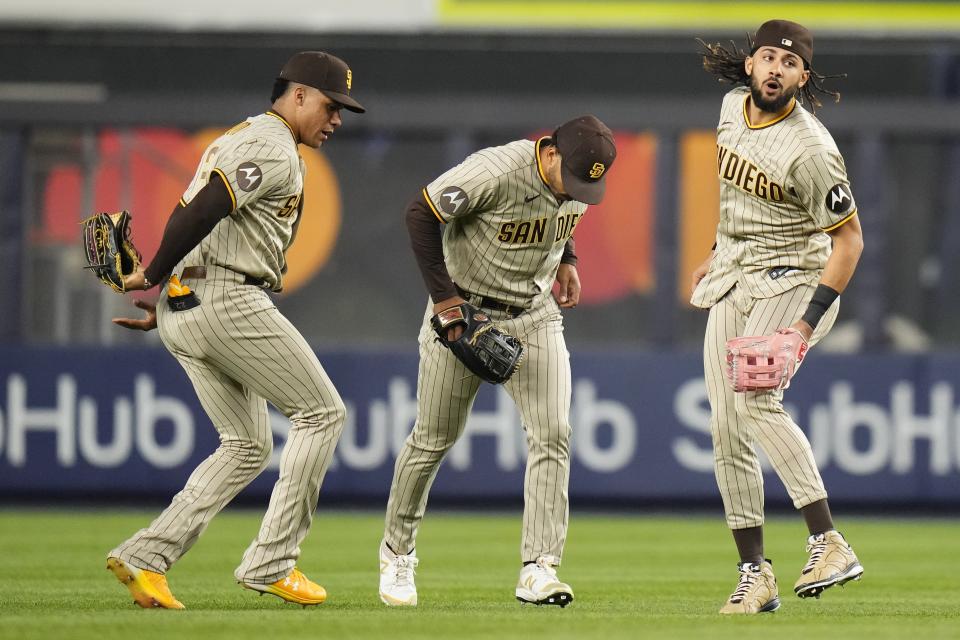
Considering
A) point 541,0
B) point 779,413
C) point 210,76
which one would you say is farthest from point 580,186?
point 210,76

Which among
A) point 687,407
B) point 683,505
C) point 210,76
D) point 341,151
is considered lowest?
point 683,505

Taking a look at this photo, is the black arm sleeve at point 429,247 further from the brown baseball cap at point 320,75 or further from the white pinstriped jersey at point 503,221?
the brown baseball cap at point 320,75

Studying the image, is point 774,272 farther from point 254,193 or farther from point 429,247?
point 254,193

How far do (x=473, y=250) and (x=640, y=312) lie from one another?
6.85m

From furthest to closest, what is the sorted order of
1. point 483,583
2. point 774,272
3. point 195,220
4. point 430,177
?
point 430,177 → point 483,583 → point 774,272 → point 195,220

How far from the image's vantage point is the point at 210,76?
49.7ft

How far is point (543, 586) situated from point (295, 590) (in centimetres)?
96

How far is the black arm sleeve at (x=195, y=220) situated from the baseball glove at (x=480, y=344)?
95 centimetres

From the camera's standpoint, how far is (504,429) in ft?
40.1

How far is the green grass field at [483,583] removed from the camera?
5668mm

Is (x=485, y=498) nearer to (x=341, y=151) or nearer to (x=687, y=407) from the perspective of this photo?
(x=687, y=407)

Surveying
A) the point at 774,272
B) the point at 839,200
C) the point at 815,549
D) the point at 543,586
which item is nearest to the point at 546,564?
the point at 543,586

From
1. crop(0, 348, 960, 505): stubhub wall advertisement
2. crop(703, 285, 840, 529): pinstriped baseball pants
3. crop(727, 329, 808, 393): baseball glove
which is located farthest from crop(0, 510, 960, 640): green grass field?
crop(727, 329, 808, 393): baseball glove

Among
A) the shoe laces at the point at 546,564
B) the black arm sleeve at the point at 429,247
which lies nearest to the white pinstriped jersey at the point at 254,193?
the black arm sleeve at the point at 429,247
